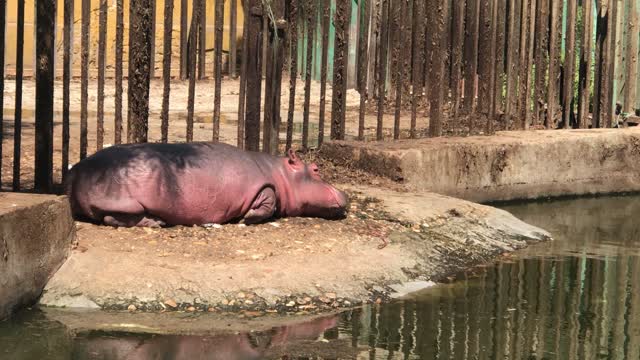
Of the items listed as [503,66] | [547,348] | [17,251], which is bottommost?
[547,348]

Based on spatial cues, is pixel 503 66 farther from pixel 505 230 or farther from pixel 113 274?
pixel 113 274

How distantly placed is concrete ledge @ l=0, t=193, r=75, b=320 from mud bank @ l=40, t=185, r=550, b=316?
105 millimetres

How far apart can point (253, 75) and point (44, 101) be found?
6.09 feet

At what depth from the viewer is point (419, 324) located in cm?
644

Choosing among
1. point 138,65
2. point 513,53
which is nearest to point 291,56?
point 138,65

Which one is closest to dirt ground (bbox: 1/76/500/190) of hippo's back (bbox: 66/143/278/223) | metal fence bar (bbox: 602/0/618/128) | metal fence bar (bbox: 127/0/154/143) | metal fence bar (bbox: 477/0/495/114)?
metal fence bar (bbox: 477/0/495/114)

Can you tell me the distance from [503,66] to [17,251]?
6.94 metres

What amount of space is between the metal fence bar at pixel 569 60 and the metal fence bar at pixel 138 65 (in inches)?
208

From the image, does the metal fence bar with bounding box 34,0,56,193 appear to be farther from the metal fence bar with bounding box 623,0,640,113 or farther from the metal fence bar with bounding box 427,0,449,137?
the metal fence bar with bounding box 623,0,640,113

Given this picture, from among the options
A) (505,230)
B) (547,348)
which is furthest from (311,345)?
(505,230)

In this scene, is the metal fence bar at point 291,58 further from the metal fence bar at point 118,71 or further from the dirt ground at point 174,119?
the metal fence bar at point 118,71

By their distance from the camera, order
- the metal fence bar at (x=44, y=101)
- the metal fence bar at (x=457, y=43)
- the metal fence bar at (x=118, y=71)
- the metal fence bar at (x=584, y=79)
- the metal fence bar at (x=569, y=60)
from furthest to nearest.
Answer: the metal fence bar at (x=584, y=79)
the metal fence bar at (x=569, y=60)
the metal fence bar at (x=457, y=43)
the metal fence bar at (x=118, y=71)
the metal fence bar at (x=44, y=101)

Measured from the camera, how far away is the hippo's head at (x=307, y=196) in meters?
8.05

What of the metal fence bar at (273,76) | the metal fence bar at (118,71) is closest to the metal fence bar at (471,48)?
the metal fence bar at (273,76)
